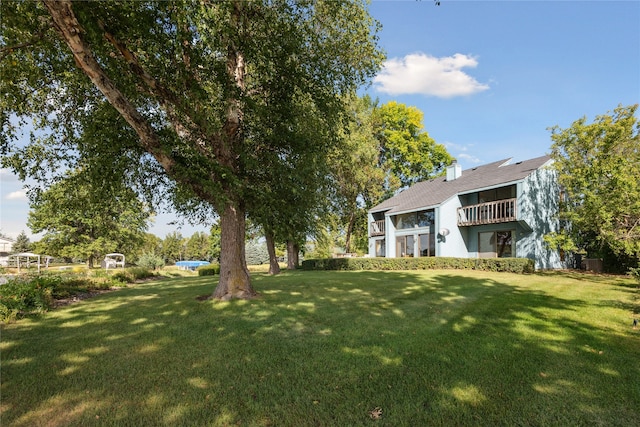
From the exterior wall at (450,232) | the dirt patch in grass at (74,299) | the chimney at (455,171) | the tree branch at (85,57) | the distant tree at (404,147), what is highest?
the distant tree at (404,147)

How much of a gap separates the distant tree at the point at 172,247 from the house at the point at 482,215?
148ft

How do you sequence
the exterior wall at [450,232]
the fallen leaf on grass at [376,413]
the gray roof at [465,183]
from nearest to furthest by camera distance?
the fallen leaf on grass at [376,413], the gray roof at [465,183], the exterior wall at [450,232]

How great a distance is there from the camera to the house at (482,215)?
1853 cm

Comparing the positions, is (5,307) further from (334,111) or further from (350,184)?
(350,184)

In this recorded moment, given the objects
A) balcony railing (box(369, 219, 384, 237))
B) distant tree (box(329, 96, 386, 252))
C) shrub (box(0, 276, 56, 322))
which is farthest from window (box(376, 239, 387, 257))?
shrub (box(0, 276, 56, 322))

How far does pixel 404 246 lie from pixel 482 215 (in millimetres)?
6674

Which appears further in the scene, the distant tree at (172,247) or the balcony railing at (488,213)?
the distant tree at (172,247)

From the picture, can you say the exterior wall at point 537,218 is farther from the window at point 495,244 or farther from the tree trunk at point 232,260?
the tree trunk at point 232,260

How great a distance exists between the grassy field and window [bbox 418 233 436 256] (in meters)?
16.0

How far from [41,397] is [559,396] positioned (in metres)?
4.73

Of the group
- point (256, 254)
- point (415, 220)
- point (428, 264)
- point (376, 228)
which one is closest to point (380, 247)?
point (376, 228)

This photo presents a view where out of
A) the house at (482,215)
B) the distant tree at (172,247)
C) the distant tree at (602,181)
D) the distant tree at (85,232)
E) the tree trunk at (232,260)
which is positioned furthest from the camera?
the distant tree at (172,247)

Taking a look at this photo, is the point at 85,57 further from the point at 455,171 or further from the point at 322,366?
the point at 455,171

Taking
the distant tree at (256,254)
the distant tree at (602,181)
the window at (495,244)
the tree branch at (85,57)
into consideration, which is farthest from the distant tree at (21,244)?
the distant tree at (602,181)
